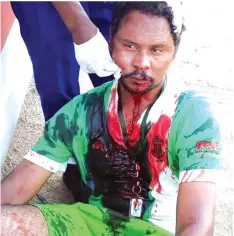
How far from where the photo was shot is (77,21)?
1506 mm

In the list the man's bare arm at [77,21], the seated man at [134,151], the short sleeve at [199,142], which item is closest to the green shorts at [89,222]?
the seated man at [134,151]

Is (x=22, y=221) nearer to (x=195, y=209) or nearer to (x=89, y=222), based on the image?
(x=89, y=222)

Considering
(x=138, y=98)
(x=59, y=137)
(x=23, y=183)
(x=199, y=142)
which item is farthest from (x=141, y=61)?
(x=23, y=183)

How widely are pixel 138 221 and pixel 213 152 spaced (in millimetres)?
302

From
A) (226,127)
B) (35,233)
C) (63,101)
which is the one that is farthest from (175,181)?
(226,127)

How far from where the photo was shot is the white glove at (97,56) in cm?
149

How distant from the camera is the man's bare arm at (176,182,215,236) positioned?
130cm

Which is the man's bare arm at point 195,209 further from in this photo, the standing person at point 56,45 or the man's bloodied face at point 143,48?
the standing person at point 56,45

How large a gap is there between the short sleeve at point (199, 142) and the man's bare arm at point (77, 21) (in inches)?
13.4

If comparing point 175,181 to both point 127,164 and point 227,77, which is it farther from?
point 227,77

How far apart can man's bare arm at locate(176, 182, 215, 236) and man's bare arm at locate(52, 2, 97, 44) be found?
19.1 inches

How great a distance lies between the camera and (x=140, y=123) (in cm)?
147

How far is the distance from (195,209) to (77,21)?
0.60m

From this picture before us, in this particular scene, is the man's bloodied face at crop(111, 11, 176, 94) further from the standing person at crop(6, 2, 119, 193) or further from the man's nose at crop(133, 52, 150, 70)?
the standing person at crop(6, 2, 119, 193)
